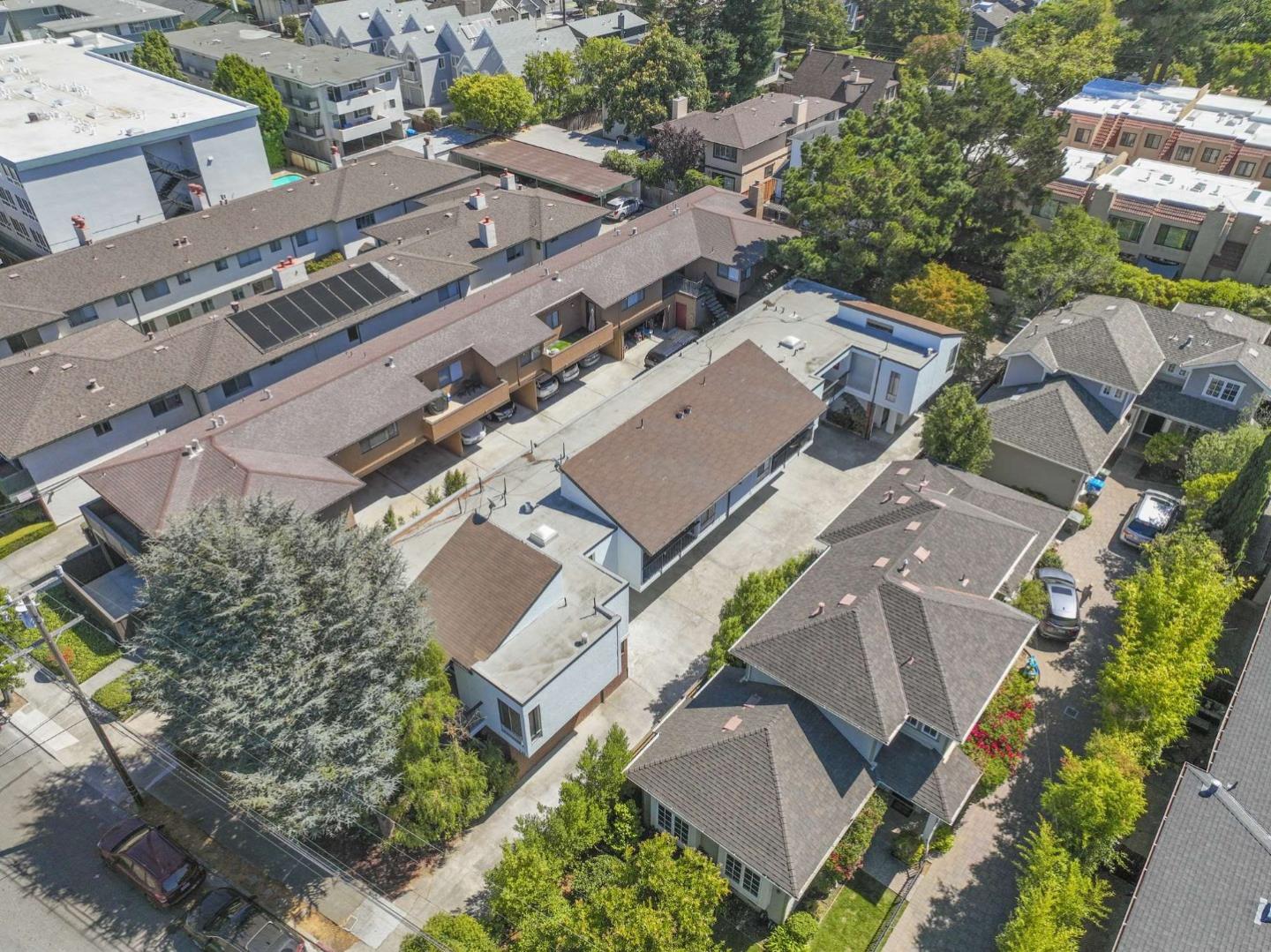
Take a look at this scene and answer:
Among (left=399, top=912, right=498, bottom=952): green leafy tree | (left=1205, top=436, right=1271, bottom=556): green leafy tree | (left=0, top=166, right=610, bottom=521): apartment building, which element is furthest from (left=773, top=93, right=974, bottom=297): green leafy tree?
(left=399, top=912, right=498, bottom=952): green leafy tree

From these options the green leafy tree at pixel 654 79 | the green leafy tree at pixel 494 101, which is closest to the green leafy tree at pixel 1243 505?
the green leafy tree at pixel 654 79

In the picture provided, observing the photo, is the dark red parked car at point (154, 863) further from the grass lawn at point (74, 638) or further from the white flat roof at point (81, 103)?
the white flat roof at point (81, 103)

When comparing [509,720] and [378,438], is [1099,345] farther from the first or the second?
[378,438]

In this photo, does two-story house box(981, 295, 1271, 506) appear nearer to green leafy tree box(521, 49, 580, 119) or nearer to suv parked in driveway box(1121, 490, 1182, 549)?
suv parked in driveway box(1121, 490, 1182, 549)

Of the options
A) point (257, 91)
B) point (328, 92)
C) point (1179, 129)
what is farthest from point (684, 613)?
point (257, 91)

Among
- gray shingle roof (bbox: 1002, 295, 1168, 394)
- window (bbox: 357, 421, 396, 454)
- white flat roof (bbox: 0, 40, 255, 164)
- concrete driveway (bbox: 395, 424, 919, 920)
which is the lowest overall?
concrete driveway (bbox: 395, 424, 919, 920)

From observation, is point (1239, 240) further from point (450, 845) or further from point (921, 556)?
point (450, 845)
